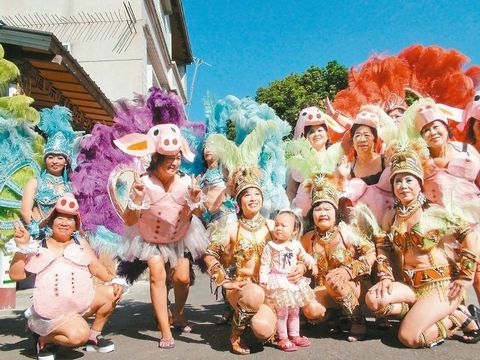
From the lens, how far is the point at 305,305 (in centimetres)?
361

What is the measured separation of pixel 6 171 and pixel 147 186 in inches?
44.9

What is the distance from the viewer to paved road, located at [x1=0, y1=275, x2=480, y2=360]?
3326 mm

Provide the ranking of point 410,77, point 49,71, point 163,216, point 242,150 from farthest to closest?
point 49,71 → point 410,77 → point 242,150 → point 163,216

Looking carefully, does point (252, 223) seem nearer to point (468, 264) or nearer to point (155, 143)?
point (155, 143)

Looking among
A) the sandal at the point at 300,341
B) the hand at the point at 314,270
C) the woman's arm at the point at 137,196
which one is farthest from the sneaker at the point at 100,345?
the hand at the point at 314,270

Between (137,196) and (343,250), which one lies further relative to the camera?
(343,250)

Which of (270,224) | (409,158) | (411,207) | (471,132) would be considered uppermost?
(471,132)

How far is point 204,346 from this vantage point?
3693 mm

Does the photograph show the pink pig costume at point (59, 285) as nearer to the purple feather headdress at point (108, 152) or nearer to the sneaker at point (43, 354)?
the sneaker at point (43, 354)

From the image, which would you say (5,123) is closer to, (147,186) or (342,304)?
(147,186)

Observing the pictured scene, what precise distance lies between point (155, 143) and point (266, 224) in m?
1.06

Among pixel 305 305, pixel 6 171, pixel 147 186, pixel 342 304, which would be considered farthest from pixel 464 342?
pixel 6 171

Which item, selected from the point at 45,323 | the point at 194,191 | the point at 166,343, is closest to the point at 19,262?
the point at 45,323

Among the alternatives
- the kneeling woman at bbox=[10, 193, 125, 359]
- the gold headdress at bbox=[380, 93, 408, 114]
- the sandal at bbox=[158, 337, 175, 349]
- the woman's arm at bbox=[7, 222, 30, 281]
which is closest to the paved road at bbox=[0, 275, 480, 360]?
the sandal at bbox=[158, 337, 175, 349]
